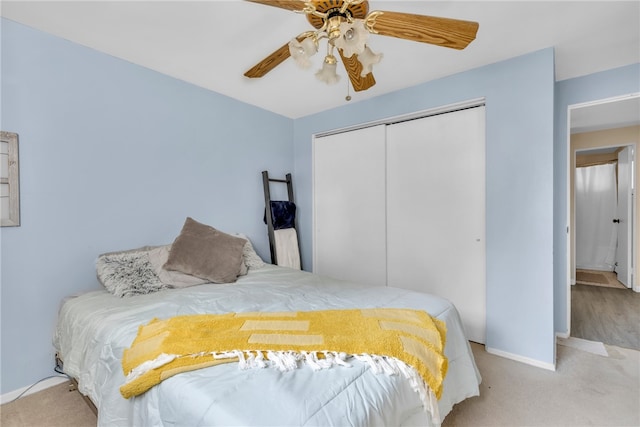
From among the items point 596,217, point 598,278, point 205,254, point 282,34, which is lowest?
point 598,278

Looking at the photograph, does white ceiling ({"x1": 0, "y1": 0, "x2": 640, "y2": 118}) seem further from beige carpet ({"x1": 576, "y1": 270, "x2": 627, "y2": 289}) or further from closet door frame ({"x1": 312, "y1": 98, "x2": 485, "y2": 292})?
beige carpet ({"x1": 576, "y1": 270, "x2": 627, "y2": 289})

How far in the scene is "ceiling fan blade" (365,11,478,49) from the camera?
4.23 feet

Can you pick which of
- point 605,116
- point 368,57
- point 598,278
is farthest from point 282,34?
point 598,278

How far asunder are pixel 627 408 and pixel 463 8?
2574 mm

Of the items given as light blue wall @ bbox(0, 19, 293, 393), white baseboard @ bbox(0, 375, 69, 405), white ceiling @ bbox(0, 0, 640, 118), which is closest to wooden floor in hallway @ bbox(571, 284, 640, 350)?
white ceiling @ bbox(0, 0, 640, 118)

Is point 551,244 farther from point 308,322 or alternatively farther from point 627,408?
point 308,322

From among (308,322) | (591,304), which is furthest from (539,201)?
(591,304)

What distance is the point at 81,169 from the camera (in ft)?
6.88

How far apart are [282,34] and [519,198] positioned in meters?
2.18

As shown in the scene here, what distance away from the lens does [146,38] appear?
6.69 ft

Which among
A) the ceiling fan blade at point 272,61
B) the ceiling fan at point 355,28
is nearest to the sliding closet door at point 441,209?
the ceiling fan at point 355,28

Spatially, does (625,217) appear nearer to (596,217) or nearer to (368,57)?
(596,217)

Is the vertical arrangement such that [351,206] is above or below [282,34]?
below

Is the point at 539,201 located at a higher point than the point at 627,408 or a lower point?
higher
